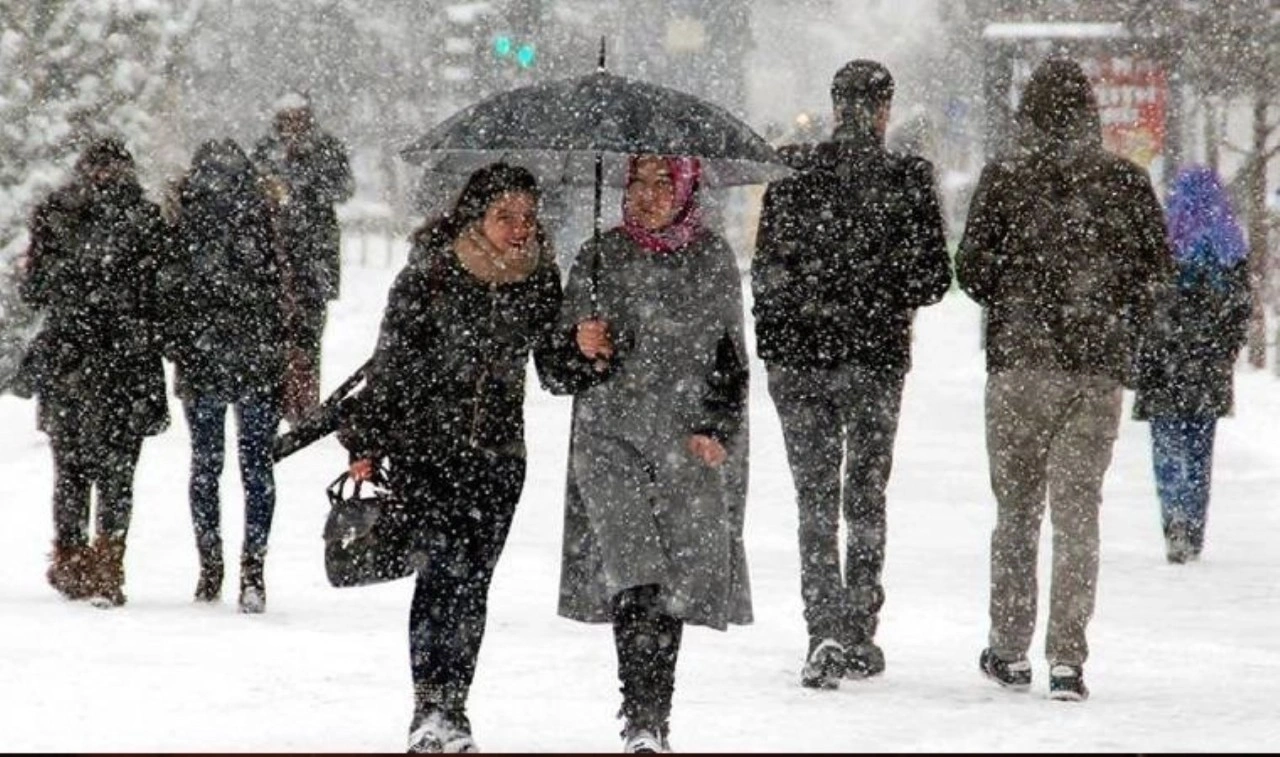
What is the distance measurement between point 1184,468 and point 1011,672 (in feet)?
16.7

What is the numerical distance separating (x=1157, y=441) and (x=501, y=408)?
7.13m

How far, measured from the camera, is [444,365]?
7.08m

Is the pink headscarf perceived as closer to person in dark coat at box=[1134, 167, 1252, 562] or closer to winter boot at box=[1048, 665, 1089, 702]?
winter boot at box=[1048, 665, 1089, 702]

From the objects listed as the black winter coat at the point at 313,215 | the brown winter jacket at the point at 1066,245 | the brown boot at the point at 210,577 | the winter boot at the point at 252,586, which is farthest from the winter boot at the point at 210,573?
the brown winter jacket at the point at 1066,245

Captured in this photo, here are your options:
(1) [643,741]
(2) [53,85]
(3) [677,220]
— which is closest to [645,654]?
(1) [643,741]

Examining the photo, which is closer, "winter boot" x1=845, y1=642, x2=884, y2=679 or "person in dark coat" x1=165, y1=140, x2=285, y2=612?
"winter boot" x1=845, y1=642, x2=884, y2=679

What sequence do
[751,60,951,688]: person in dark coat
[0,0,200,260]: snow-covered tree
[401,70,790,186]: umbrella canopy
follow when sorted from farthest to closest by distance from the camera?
[0,0,200,260]: snow-covered tree < [751,60,951,688]: person in dark coat < [401,70,790,186]: umbrella canopy

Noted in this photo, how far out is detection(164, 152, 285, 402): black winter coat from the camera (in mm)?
10836

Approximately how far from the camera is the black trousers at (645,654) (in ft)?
22.7

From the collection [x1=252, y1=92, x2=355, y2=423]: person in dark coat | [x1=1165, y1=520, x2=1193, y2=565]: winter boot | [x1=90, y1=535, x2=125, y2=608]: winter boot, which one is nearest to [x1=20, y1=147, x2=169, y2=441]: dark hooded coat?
[x1=90, y1=535, x2=125, y2=608]: winter boot

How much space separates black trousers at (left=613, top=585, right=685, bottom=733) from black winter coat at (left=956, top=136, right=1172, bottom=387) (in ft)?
6.32

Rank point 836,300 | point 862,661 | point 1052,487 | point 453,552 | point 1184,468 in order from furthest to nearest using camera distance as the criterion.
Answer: point 1184,468, point 862,661, point 836,300, point 1052,487, point 453,552

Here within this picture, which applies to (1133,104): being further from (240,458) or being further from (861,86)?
(861,86)

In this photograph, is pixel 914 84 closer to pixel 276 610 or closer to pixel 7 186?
pixel 7 186
